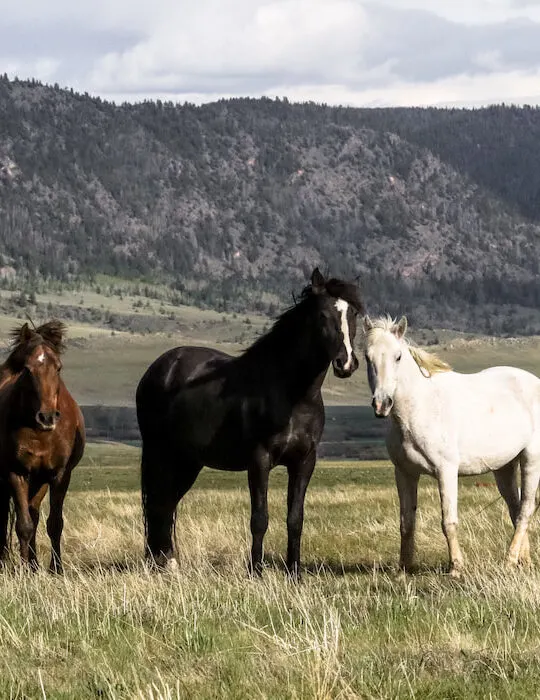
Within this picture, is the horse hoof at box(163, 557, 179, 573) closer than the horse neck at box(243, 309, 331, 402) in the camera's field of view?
No

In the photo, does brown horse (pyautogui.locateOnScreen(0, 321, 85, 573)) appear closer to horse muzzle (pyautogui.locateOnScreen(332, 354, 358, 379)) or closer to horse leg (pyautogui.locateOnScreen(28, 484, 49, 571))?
horse leg (pyautogui.locateOnScreen(28, 484, 49, 571))

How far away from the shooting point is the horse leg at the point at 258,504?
1162 centimetres

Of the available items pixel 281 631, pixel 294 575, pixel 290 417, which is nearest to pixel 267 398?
pixel 290 417

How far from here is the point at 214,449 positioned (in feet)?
40.8

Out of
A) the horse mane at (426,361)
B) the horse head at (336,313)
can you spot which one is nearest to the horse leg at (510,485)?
the horse mane at (426,361)

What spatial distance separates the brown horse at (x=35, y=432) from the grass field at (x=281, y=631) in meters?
0.90

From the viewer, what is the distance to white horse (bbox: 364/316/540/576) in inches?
439

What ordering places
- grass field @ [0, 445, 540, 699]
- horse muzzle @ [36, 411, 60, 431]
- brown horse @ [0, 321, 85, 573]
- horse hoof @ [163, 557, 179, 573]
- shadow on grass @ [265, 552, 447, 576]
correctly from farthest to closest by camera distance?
horse hoof @ [163, 557, 179, 573] → brown horse @ [0, 321, 85, 573] → horse muzzle @ [36, 411, 60, 431] → shadow on grass @ [265, 552, 447, 576] → grass field @ [0, 445, 540, 699]

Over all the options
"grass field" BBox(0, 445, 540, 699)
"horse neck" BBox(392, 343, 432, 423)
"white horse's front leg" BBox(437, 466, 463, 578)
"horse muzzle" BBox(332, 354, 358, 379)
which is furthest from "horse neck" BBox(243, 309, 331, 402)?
"grass field" BBox(0, 445, 540, 699)

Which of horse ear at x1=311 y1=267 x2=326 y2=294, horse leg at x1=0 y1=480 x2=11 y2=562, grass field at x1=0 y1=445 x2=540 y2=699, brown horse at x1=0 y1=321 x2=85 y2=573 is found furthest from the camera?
horse leg at x1=0 y1=480 x2=11 y2=562

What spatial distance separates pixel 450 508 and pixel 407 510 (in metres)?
0.44

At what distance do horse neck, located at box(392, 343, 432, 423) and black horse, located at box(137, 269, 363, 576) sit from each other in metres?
0.58

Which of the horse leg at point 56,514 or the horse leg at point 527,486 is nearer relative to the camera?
the horse leg at point 527,486

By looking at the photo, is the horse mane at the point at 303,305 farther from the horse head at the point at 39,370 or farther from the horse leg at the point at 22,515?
the horse leg at the point at 22,515
